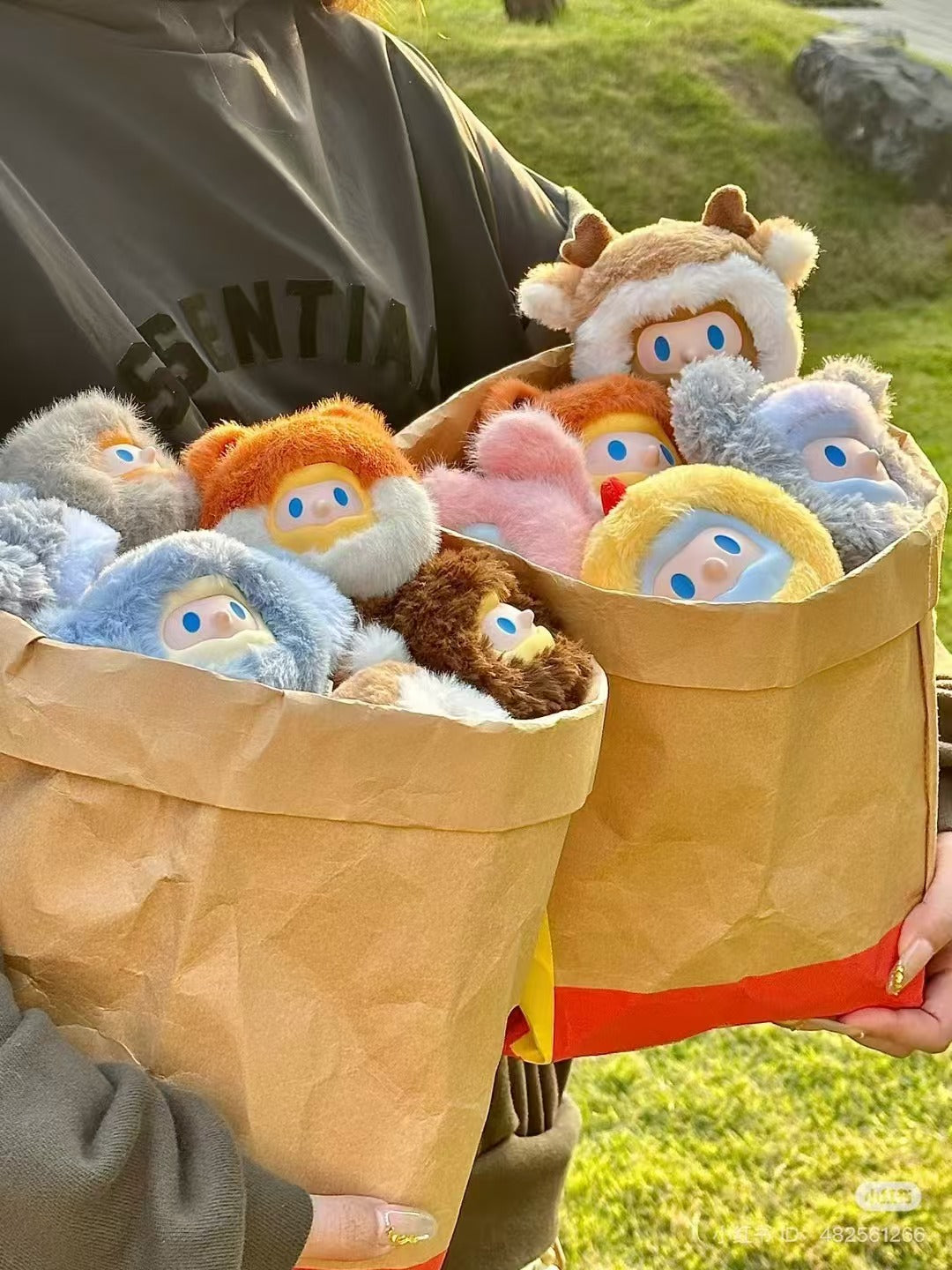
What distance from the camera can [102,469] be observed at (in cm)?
52

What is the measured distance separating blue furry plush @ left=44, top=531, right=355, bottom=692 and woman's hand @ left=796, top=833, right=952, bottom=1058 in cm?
35

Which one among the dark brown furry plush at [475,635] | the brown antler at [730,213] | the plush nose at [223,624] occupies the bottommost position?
the dark brown furry plush at [475,635]

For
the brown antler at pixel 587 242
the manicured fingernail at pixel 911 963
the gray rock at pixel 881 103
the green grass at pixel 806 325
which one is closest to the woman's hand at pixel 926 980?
the manicured fingernail at pixel 911 963

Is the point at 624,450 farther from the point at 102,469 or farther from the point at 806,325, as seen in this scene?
the point at 806,325

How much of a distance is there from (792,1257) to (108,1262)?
3.66 ft

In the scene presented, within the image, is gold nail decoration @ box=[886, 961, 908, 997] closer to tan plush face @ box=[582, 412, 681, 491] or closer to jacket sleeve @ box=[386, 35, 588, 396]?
tan plush face @ box=[582, 412, 681, 491]

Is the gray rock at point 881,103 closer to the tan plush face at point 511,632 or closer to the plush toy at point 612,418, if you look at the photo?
the plush toy at point 612,418

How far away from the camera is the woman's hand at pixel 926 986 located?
2.00 ft

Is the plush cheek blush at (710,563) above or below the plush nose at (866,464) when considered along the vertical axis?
below

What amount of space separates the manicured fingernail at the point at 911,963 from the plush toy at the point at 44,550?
44 centimetres

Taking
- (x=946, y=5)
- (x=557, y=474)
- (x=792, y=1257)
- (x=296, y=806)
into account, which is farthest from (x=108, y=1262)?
(x=946, y=5)

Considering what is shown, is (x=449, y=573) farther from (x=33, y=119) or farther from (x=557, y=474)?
(x=33, y=119)

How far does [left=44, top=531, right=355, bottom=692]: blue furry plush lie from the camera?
434mm

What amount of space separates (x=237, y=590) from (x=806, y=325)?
5.46 ft
